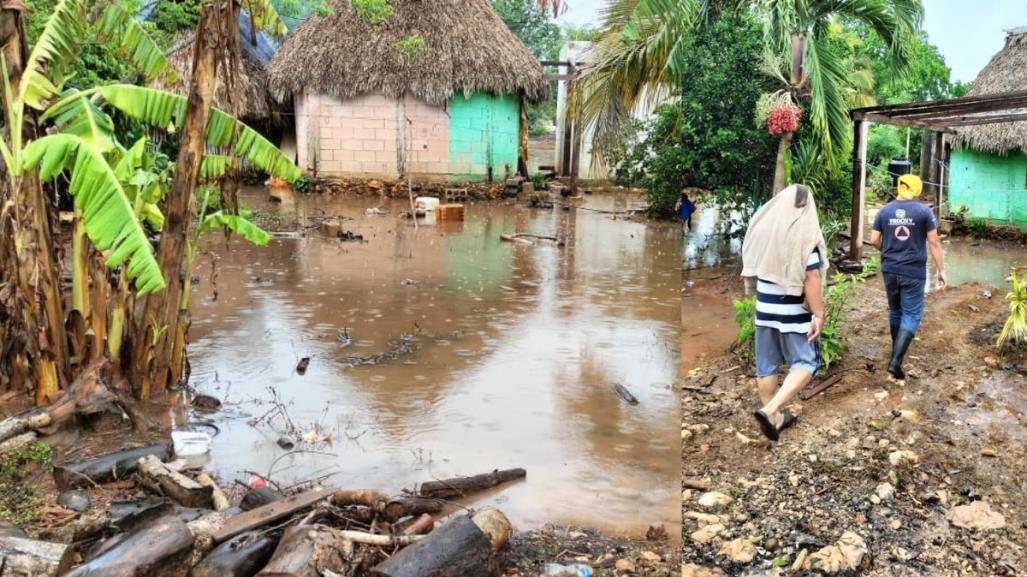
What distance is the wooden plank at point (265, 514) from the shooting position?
419 centimetres

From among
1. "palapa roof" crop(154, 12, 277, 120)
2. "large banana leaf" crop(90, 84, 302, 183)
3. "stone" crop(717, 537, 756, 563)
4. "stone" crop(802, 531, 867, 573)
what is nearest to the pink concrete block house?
"palapa roof" crop(154, 12, 277, 120)

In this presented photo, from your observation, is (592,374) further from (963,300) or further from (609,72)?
(609,72)

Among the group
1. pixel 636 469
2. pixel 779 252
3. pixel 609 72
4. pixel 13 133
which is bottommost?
pixel 636 469

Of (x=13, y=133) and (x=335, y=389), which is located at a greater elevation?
(x=13, y=133)

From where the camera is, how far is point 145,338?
256 inches

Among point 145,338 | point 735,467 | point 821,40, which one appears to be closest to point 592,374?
point 735,467

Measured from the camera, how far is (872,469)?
4781mm

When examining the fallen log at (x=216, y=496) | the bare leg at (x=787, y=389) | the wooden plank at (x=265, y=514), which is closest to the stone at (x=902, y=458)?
the bare leg at (x=787, y=389)

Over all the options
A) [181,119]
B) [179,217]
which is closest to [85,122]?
[181,119]

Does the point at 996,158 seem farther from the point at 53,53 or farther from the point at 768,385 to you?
the point at 53,53

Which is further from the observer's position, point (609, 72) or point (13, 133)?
point (609, 72)

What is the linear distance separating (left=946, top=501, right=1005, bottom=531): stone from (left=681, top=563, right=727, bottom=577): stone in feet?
4.14

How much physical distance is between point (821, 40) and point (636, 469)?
6688mm

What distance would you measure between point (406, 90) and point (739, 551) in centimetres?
1753
